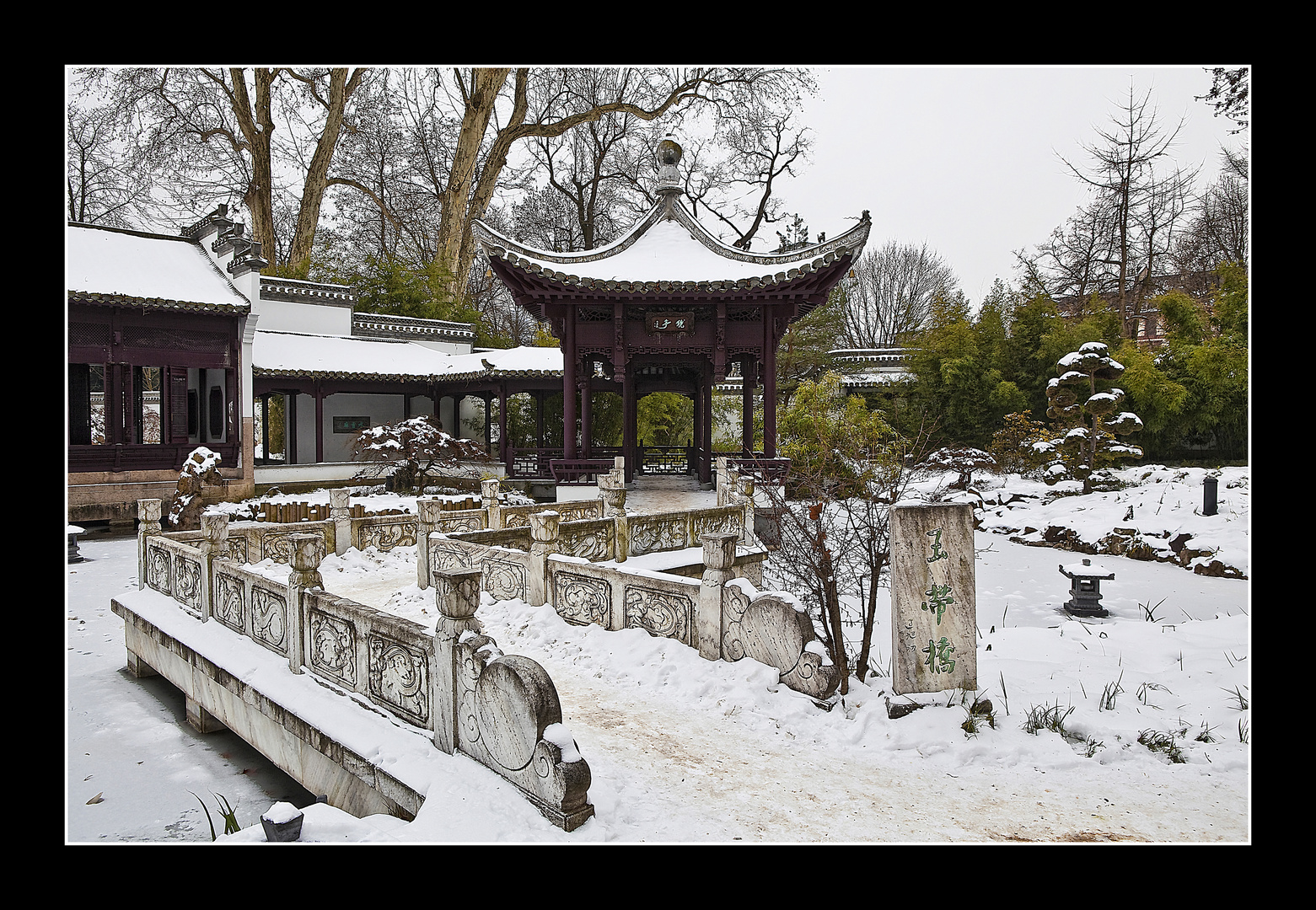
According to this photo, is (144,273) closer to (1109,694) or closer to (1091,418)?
(1109,694)

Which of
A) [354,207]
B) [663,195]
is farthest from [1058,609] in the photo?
[354,207]

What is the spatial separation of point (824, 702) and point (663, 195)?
13.1m

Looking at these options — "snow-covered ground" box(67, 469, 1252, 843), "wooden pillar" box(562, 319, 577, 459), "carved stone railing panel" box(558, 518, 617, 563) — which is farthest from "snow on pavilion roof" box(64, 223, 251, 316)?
"carved stone railing panel" box(558, 518, 617, 563)

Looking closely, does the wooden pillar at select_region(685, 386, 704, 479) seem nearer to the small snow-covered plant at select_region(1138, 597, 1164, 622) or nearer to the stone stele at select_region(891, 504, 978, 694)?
the small snow-covered plant at select_region(1138, 597, 1164, 622)

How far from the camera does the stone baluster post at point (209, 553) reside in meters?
6.21

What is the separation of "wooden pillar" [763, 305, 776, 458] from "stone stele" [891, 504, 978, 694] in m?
9.52

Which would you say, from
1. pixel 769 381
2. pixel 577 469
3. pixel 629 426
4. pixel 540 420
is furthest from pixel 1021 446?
pixel 540 420

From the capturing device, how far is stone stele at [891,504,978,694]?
441 centimetres

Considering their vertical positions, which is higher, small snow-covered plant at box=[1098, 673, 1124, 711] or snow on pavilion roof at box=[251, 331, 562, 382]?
snow on pavilion roof at box=[251, 331, 562, 382]

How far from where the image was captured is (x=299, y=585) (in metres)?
4.95

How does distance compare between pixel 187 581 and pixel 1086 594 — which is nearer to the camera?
pixel 187 581

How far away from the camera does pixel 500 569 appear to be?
733cm

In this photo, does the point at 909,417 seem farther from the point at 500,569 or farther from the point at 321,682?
the point at 321,682

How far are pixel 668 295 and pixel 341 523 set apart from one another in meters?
6.81
